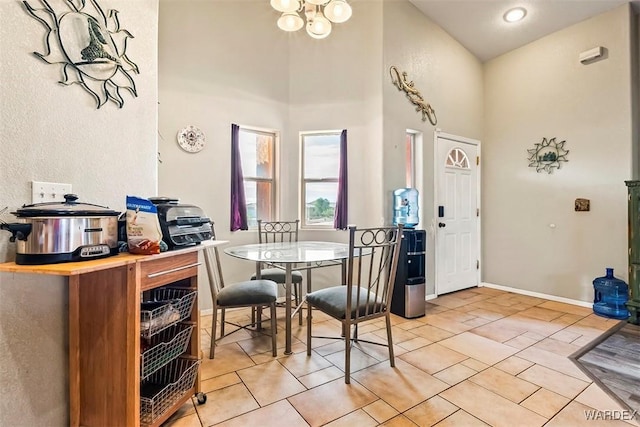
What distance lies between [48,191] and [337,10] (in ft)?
7.30

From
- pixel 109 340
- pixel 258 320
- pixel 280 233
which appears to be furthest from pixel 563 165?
pixel 109 340

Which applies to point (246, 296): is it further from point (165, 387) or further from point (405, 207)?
point (405, 207)

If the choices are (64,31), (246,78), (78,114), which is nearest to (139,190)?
(78,114)

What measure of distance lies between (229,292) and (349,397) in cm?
115

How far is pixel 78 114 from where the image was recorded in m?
1.40

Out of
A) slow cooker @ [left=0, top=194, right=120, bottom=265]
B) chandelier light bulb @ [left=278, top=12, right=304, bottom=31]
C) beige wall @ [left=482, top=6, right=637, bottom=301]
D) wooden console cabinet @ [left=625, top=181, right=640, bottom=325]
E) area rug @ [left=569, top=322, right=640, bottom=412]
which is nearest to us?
slow cooker @ [left=0, top=194, right=120, bottom=265]

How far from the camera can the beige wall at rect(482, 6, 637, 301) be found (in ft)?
11.2

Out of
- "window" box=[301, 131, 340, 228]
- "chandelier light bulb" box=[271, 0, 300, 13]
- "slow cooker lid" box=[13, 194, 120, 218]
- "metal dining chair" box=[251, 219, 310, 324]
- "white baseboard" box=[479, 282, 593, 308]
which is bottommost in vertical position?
"white baseboard" box=[479, 282, 593, 308]

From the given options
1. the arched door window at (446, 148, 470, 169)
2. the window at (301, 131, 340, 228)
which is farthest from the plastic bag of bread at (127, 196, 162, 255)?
the arched door window at (446, 148, 470, 169)

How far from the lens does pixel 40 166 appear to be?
1.26 metres

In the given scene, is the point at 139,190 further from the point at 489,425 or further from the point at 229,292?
the point at 489,425

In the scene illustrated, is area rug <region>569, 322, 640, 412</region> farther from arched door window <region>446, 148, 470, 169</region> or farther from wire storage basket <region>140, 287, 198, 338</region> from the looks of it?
wire storage basket <region>140, 287, 198, 338</region>

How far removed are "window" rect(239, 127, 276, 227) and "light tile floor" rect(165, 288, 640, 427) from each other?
54.0 inches

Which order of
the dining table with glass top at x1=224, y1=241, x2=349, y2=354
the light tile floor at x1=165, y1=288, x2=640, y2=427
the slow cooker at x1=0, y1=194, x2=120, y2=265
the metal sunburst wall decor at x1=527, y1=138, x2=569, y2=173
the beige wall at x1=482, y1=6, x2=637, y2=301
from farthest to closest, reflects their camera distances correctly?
the metal sunburst wall decor at x1=527, y1=138, x2=569, y2=173
the beige wall at x1=482, y1=6, x2=637, y2=301
the dining table with glass top at x1=224, y1=241, x2=349, y2=354
the light tile floor at x1=165, y1=288, x2=640, y2=427
the slow cooker at x1=0, y1=194, x2=120, y2=265
